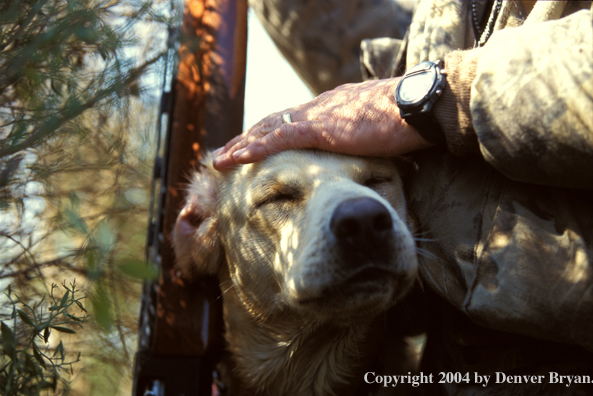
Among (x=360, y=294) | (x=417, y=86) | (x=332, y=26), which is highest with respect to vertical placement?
(x=332, y=26)

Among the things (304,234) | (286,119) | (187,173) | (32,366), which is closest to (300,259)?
(304,234)

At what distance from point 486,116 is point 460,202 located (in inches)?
14.3

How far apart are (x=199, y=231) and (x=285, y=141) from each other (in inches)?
26.3

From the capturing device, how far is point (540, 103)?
1.14 m

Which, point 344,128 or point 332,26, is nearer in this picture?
point 344,128

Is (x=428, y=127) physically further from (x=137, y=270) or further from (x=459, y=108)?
(x=137, y=270)

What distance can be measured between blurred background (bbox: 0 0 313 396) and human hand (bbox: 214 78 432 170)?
552mm

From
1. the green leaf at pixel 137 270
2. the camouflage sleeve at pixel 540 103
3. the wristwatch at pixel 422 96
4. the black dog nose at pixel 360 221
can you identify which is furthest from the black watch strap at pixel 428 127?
the green leaf at pixel 137 270

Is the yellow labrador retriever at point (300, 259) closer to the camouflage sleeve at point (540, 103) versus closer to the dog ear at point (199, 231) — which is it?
the dog ear at point (199, 231)

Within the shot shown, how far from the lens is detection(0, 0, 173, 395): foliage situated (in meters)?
1.30

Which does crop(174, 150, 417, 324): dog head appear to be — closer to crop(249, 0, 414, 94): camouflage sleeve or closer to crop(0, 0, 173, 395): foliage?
crop(0, 0, 173, 395): foliage

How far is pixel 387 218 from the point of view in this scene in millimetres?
1407

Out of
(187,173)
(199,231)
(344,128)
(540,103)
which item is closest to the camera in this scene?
(540,103)

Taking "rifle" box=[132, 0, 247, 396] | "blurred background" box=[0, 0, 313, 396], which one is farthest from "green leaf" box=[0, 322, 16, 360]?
"rifle" box=[132, 0, 247, 396]
